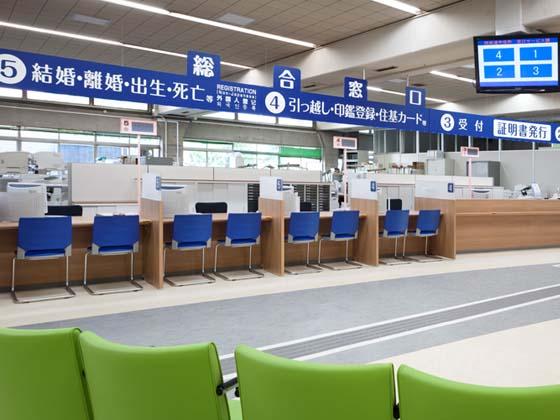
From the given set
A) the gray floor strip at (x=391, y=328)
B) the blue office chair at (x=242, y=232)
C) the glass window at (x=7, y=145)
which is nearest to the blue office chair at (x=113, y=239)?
the blue office chair at (x=242, y=232)

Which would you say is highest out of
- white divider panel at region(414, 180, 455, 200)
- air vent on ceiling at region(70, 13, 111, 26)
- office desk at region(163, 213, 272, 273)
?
air vent on ceiling at region(70, 13, 111, 26)

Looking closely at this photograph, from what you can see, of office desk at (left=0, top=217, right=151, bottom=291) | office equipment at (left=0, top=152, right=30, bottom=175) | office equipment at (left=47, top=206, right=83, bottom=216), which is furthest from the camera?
office equipment at (left=0, top=152, right=30, bottom=175)

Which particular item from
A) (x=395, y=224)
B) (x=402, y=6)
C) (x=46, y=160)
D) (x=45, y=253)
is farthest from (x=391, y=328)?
(x=46, y=160)

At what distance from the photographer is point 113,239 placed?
5.33m

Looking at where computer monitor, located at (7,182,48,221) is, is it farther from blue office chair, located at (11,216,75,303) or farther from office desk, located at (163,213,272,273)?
office desk, located at (163,213,272,273)

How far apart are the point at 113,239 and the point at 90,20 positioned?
5.05 metres

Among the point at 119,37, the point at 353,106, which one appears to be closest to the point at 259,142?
the point at 119,37

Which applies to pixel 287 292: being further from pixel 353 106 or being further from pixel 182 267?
pixel 353 106

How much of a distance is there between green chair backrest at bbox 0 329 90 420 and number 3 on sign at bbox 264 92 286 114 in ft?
20.0

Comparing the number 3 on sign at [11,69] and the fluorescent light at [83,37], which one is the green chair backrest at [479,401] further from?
the fluorescent light at [83,37]

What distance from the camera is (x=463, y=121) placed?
381 inches

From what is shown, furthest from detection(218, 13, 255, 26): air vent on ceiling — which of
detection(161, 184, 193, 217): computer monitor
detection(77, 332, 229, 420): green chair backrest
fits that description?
detection(77, 332, 229, 420): green chair backrest

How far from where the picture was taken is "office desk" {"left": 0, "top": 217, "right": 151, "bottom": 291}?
527 centimetres

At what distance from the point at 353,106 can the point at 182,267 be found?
392 cm
